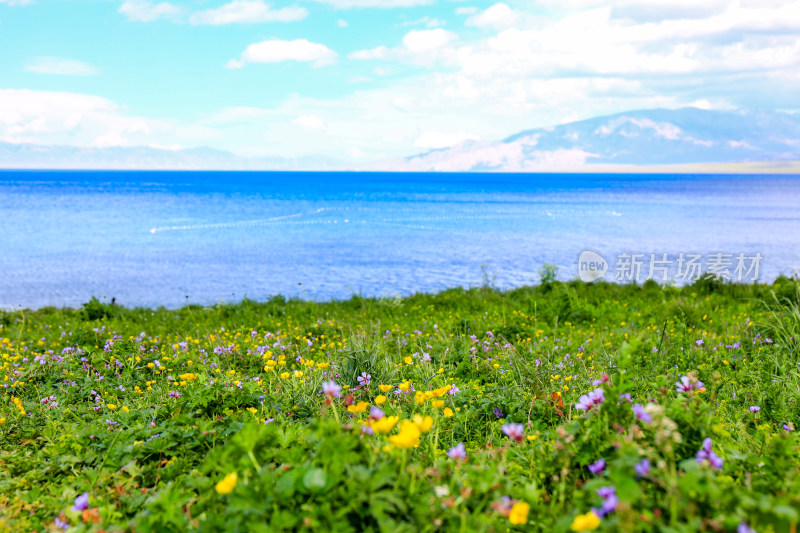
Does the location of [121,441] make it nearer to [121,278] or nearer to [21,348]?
[21,348]

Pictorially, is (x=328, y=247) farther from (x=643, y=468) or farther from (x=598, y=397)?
(x=643, y=468)

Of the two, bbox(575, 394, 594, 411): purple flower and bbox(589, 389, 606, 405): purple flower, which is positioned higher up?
bbox(589, 389, 606, 405): purple flower

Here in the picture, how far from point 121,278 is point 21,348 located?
18314mm

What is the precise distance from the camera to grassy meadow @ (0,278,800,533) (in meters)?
2.10

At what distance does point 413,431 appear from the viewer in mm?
1934

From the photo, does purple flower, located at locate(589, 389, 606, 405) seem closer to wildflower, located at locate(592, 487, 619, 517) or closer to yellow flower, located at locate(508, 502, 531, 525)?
wildflower, located at locate(592, 487, 619, 517)

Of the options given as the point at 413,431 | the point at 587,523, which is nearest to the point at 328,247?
the point at 413,431

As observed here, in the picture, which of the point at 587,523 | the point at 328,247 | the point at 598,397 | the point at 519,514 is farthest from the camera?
the point at 328,247

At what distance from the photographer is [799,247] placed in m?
30.4

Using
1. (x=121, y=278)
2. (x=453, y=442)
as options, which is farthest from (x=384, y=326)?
(x=121, y=278)

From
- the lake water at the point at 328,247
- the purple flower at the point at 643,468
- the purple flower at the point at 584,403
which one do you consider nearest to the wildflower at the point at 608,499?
the purple flower at the point at 643,468

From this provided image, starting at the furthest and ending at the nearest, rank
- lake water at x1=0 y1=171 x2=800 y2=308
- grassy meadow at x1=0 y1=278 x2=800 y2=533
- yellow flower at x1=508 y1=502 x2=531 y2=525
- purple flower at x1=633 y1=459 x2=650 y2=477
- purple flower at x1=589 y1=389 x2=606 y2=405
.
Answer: lake water at x1=0 y1=171 x2=800 y2=308 < purple flower at x1=589 y1=389 x2=606 y2=405 < grassy meadow at x1=0 y1=278 x2=800 y2=533 < purple flower at x1=633 y1=459 x2=650 y2=477 < yellow flower at x1=508 y1=502 x2=531 y2=525

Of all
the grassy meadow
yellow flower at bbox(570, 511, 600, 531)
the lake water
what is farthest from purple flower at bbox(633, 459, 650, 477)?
the lake water

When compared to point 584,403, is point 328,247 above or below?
below
